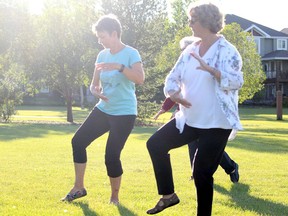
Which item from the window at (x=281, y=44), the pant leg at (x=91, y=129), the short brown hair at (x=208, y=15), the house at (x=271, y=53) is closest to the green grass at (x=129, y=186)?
the pant leg at (x=91, y=129)

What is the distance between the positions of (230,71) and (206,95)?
12.7 inches

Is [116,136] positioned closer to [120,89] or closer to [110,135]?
[110,135]

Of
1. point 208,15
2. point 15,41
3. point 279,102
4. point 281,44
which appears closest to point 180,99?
point 208,15

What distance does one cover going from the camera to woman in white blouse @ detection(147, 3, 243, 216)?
514 cm

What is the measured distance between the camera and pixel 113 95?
21.7 feet

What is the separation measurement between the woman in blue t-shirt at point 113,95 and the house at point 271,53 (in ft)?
212

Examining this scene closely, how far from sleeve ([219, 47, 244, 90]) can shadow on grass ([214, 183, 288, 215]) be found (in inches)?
78.5

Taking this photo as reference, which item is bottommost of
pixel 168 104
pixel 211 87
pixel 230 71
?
pixel 168 104

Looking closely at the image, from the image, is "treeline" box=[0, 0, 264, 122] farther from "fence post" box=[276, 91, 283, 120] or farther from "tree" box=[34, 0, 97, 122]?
"fence post" box=[276, 91, 283, 120]

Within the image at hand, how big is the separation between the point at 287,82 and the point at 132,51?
6709 cm

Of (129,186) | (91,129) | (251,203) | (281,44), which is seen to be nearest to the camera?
(91,129)

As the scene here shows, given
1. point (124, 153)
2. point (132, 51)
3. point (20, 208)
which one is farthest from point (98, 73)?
point (124, 153)

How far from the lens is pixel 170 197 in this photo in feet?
18.6

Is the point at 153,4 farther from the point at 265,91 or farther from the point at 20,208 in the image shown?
the point at 265,91
